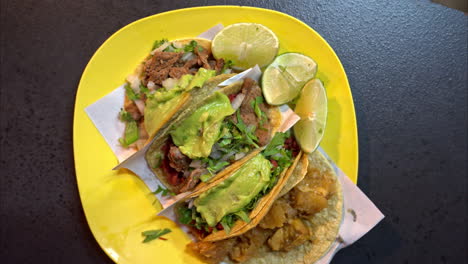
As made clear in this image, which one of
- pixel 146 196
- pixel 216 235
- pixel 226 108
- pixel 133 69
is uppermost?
pixel 133 69

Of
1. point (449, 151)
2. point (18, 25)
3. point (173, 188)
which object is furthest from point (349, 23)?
point (18, 25)

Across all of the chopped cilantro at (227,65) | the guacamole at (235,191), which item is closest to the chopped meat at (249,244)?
the guacamole at (235,191)

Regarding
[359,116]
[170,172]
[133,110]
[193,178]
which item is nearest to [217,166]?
[193,178]

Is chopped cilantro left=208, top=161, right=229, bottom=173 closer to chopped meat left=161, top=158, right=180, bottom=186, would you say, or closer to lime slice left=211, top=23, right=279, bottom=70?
chopped meat left=161, top=158, right=180, bottom=186

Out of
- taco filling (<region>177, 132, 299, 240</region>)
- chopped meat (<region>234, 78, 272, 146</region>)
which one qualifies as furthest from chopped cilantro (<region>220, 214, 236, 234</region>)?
chopped meat (<region>234, 78, 272, 146</region>)

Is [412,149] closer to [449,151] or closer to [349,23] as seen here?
[449,151]

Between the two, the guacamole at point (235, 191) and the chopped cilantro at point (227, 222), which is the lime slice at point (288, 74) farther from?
the chopped cilantro at point (227, 222)

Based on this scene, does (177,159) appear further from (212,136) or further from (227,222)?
(227,222)
